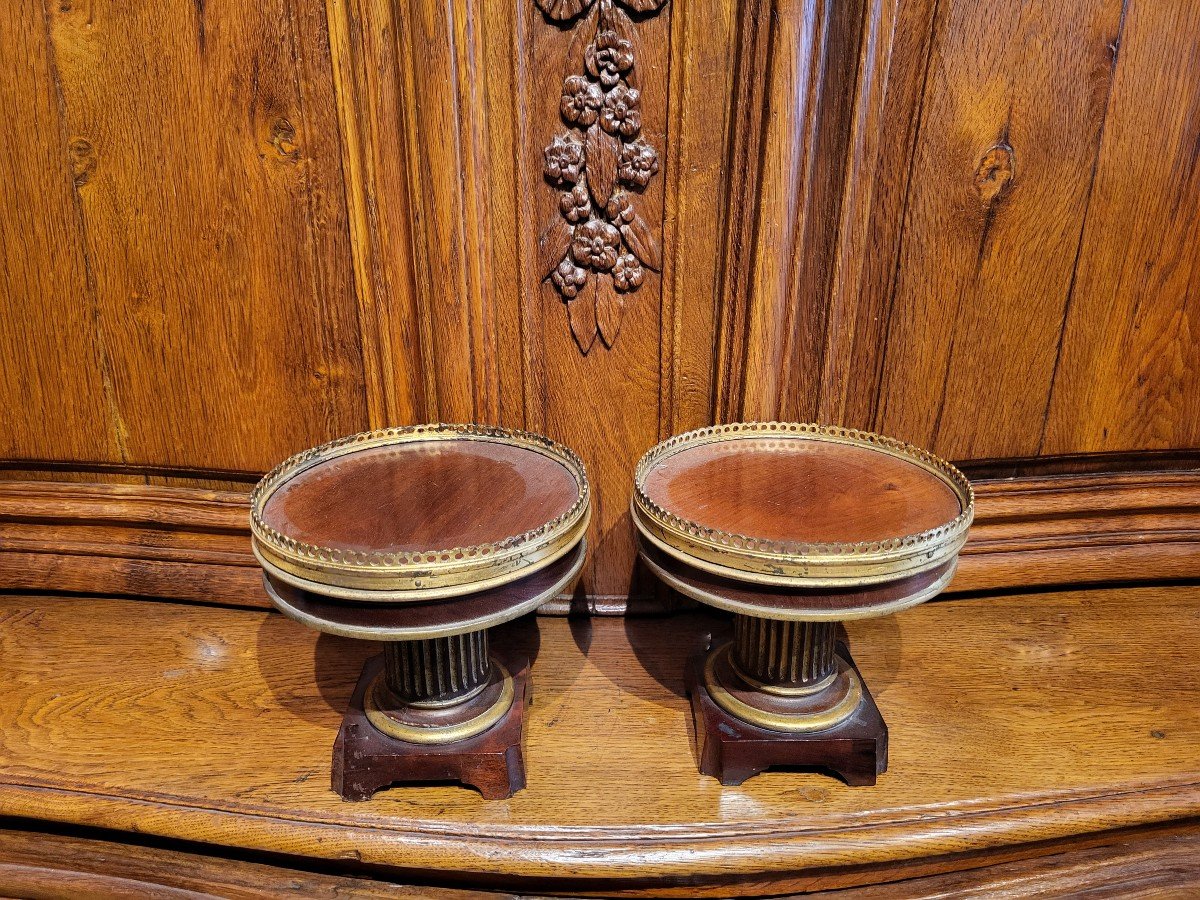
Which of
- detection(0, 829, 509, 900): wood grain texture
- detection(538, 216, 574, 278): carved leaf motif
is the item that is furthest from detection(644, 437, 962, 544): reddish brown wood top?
detection(0, 829, 509, 900): wood grain texture

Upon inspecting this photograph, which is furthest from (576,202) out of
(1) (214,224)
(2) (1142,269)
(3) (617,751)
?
(2) (1142,269)

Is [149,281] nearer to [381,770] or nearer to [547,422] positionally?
[547,422]

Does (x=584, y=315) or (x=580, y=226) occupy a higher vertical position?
(x=580, y=226)

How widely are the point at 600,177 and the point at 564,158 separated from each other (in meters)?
0.06

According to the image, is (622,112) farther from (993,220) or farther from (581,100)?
(993,220)

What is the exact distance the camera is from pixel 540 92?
1.20 metres

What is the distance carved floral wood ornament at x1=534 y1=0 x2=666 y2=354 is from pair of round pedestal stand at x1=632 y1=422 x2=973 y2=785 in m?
0.26

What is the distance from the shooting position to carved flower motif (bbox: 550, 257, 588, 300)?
4.15 ft

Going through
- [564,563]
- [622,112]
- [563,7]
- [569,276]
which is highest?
[563,7]

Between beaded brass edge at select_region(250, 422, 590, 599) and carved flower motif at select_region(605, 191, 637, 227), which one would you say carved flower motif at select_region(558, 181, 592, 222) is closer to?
carved flower motif at select_region(605, 191, 637, 227)

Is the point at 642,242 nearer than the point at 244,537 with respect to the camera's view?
Yes

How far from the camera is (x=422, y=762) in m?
1.07

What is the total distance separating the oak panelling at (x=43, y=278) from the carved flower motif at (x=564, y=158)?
708 millimetres

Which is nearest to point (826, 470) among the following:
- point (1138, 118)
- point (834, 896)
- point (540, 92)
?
point (834, 896)
